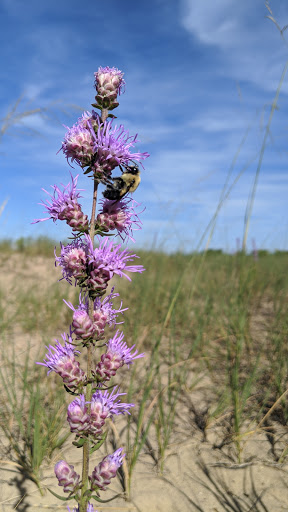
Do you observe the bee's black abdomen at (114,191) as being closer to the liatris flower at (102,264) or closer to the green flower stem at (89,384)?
the green flower stem at (89,384)

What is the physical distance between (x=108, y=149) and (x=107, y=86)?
28 centimetres

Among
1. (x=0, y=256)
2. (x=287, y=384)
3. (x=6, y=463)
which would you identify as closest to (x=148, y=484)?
(x=6, y=463)

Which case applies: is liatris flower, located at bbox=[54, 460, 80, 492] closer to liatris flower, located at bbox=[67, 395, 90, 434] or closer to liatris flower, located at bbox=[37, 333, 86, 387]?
liatris flower, located at bbox=[67, 395, 90, 434]

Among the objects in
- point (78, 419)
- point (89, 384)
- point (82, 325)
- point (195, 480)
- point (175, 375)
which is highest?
point (82, 325)

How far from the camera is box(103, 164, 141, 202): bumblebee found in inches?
67.6

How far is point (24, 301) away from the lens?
5277 millimetres

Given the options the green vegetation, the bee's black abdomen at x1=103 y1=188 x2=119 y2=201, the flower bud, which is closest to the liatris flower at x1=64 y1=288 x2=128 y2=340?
the flower bud

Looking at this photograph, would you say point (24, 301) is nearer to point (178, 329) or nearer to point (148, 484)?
point (178, 329)

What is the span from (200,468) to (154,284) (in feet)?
9.49

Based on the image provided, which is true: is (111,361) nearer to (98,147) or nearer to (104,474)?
(104,474)

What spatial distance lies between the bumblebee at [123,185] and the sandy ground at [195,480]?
1847 millimetres

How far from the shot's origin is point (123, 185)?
5.74 ft

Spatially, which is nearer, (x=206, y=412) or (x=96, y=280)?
(x=96, y=280)

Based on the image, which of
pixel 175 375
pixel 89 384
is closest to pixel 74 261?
pixel 89 384
